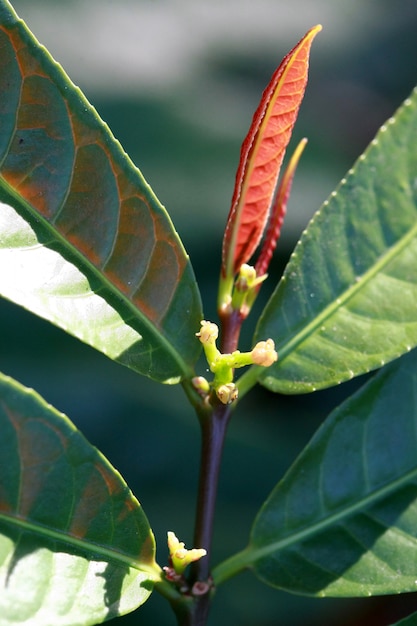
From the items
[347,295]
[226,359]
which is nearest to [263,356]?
[226,359]

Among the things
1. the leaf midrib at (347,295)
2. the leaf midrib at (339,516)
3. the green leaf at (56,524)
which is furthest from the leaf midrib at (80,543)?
the leaf midrib at (347,295)

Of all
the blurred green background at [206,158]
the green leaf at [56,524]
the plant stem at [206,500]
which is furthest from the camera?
the blurred green background at [206,158]

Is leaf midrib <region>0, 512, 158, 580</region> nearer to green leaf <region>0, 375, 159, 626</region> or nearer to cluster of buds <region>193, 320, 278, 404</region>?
green leaf <region>0, 375, 159, 626</region>

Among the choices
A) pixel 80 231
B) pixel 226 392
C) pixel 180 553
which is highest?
pixel 80 231

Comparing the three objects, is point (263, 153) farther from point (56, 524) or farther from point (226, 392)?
point (56, 524)

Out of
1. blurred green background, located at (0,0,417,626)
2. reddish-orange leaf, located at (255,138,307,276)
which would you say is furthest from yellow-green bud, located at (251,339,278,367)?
blurred green background, located at (0,0,417,626)

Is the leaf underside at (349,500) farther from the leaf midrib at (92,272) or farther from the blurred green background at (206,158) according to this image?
the blurred green background at (206,158)
